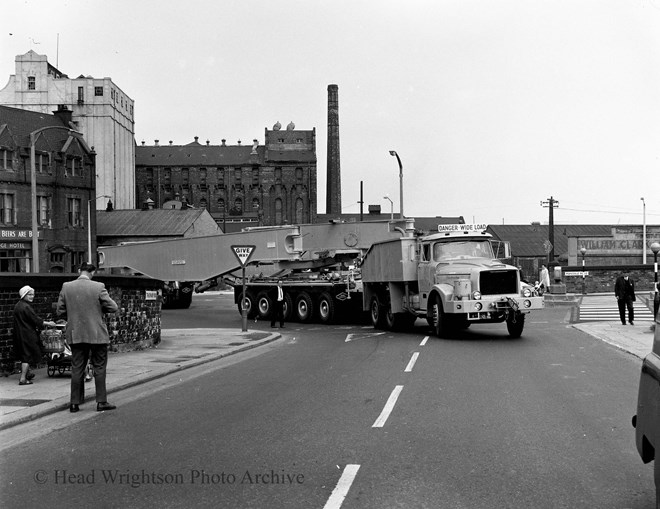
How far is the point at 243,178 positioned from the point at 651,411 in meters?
115

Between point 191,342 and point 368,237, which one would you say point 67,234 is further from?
point 191,342

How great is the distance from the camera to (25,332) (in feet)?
38.2

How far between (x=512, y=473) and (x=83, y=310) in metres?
5.70

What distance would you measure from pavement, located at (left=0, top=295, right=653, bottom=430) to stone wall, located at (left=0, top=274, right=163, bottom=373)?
13.0 inches

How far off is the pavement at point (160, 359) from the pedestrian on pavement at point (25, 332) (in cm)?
40

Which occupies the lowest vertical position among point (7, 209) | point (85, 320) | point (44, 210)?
point (85, 320)

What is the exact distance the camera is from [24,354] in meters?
11.6

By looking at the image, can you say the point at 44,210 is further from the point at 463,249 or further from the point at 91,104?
the point at 463,249

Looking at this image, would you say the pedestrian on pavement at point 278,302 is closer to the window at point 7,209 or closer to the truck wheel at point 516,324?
the truck wheel at point 516,324

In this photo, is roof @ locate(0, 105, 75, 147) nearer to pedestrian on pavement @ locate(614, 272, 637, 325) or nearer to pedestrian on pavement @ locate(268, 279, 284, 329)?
pedestrian on pavement @ locate(268, 279, 284, 329)

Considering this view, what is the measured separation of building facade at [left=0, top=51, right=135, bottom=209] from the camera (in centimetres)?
8300

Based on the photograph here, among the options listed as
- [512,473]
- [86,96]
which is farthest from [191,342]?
[86,96]

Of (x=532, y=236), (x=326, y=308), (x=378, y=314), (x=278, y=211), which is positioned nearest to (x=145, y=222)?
(x=278, y=211)

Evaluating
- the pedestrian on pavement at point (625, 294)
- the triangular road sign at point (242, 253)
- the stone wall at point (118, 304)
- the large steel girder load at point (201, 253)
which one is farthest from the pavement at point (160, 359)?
the large steel girder load at point (201, 253)
